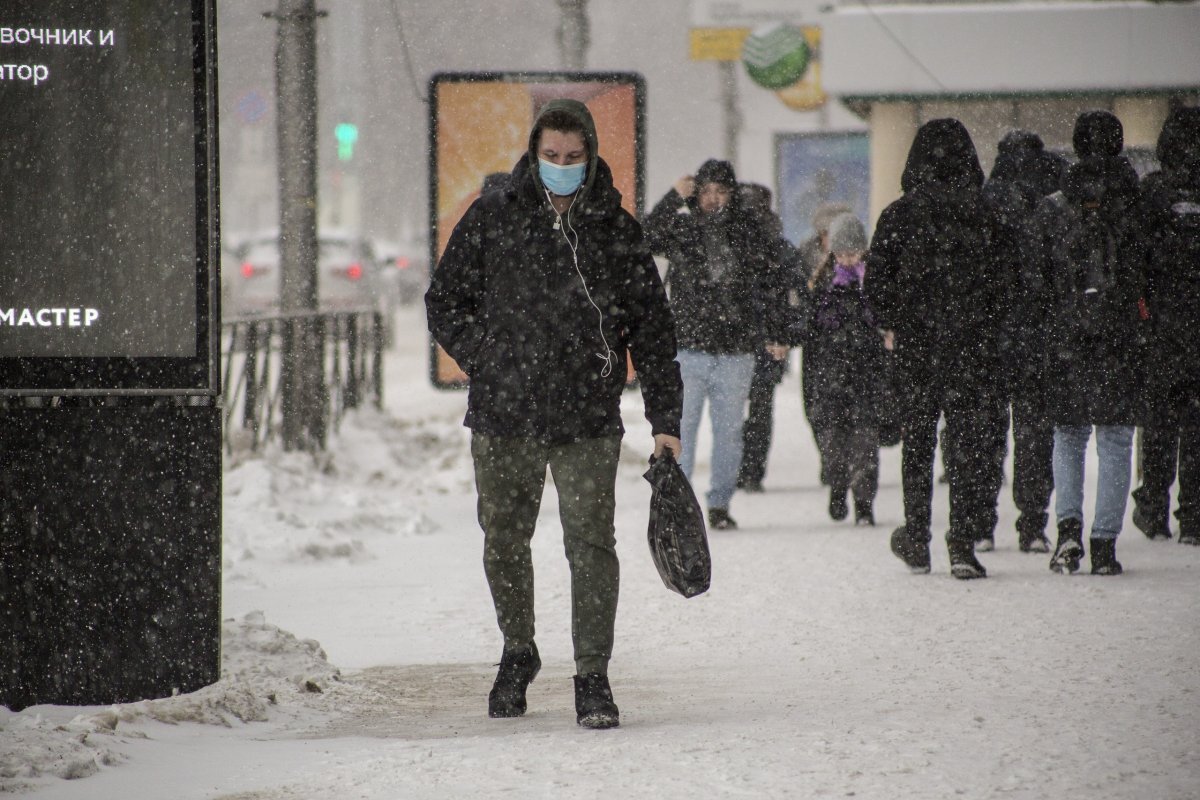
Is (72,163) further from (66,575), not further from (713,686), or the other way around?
(713,686)

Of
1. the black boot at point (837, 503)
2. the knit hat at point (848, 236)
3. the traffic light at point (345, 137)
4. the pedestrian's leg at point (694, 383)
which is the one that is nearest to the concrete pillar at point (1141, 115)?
the knit hat at point (848, 236)

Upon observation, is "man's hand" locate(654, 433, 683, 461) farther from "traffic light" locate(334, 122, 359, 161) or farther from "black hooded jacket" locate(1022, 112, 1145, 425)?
"traffic light" locate(334, 122, 359, 161)

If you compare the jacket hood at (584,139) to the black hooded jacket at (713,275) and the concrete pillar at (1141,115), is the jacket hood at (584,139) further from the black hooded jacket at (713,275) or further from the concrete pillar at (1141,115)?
the concrete pillar at (1141,115)

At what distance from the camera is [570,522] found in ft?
17.5

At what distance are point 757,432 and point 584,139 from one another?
23.0 ft

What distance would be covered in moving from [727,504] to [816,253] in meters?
3.19

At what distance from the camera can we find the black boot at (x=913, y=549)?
8.30m

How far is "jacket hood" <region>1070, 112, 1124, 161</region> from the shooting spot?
26.9ft

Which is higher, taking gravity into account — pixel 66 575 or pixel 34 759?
pixel 66 575

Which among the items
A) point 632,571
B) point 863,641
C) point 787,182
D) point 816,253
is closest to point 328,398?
point 816,253

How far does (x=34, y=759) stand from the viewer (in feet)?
15.2

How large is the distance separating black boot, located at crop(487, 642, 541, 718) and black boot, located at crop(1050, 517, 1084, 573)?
12.1 ft

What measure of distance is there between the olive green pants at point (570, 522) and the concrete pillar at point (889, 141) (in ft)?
50.7

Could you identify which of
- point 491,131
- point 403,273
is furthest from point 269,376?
point 403,273
